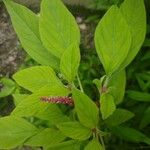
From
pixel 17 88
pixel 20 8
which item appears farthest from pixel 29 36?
pixel 17 88

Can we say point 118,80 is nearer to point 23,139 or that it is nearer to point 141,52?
point 23,139

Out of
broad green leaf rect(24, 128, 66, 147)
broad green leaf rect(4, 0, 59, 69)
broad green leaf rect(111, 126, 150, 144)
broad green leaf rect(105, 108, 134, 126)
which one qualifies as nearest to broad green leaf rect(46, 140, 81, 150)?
broad green leaf rect(24, 128, 66, 147)

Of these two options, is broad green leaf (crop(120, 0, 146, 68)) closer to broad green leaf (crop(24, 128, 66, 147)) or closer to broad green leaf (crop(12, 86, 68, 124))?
broad green leaf (crop(12, 86, 68, 124))

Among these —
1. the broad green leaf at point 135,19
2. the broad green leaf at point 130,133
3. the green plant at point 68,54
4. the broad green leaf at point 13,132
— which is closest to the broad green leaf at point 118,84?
the green plant at point 68,54

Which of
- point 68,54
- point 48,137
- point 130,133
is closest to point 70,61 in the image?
point 68,54

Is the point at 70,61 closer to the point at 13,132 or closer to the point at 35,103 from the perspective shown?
the point at 35,103

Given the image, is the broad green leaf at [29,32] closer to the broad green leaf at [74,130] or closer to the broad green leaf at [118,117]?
the broad green leaf at [74,130]

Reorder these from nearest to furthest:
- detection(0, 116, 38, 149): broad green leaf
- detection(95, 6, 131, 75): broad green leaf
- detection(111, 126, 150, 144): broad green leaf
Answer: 1. detection(95, 6, 131, 75): broad green leaf
2. detection(0, 116, 38, 149): broad green leaf
3. detection(111, 126, 150, 144): broad green leaf
